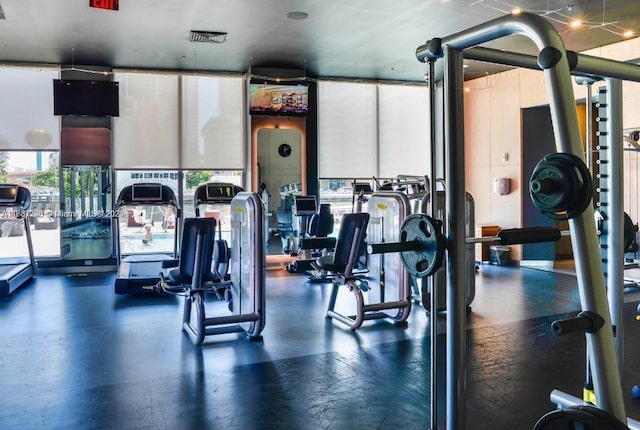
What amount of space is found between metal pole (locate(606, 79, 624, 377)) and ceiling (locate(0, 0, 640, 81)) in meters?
4.07

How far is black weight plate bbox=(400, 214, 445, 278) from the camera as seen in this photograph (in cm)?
189

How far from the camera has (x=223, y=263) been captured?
5.75m

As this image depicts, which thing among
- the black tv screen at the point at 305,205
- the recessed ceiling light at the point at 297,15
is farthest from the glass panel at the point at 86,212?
the recessed ceiling light at the point at 297,15

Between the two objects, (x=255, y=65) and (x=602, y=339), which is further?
(x=255, y=65)

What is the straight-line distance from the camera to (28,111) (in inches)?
345

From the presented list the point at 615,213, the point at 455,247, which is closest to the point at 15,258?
the point at 455,247

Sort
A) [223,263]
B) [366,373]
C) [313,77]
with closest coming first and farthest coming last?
[366,373] < [223,263] < [313,77]

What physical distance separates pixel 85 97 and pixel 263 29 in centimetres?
346

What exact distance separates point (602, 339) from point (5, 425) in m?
3.07

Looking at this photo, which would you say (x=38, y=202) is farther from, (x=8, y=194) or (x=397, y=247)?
(x=397, y=247)

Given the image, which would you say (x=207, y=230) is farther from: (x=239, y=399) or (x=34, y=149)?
(x=34, y=149)

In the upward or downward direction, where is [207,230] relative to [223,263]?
upward

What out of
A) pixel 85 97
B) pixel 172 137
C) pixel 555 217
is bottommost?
pixel 555 217

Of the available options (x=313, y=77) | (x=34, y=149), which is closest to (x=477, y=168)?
(x=313, y=77)
